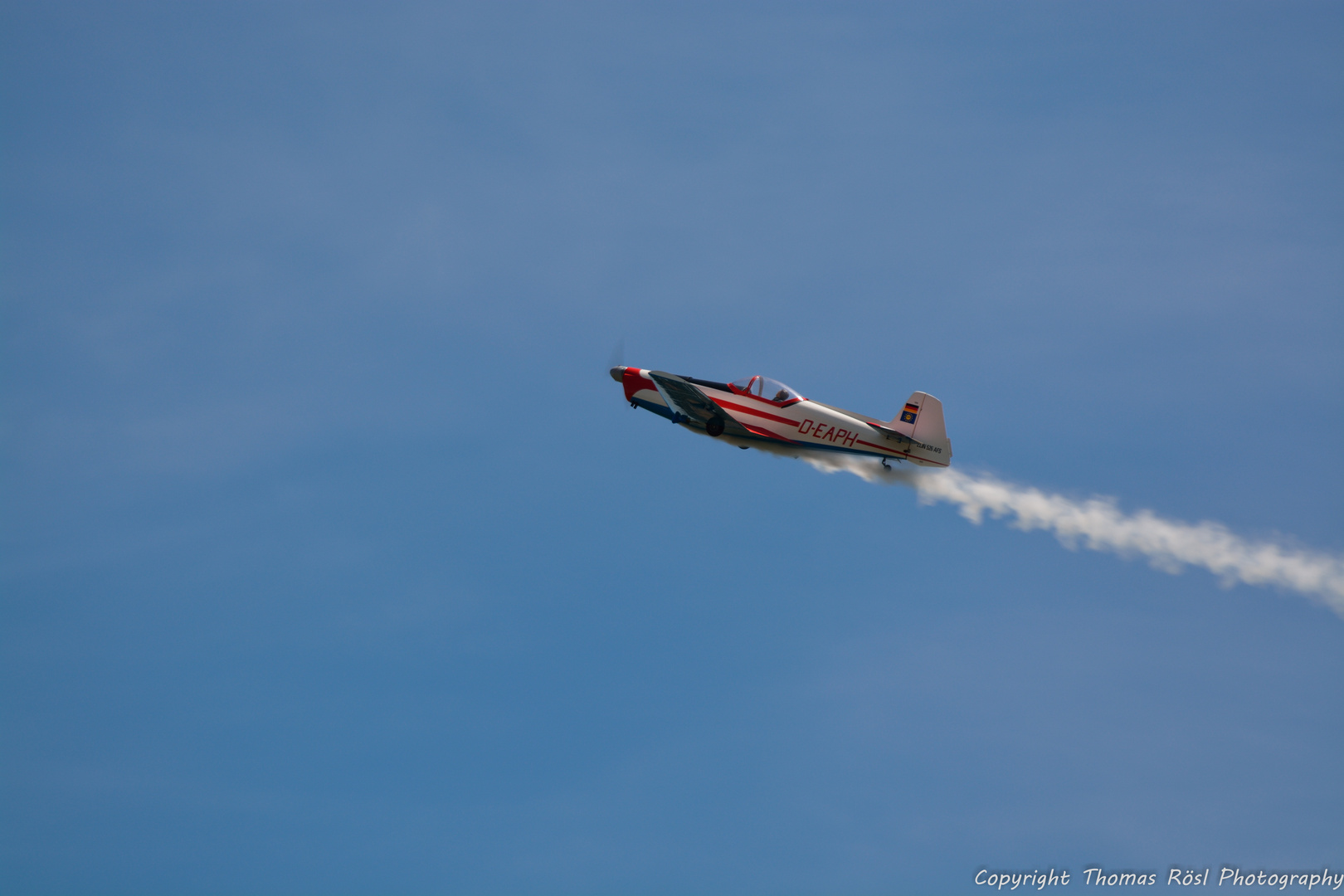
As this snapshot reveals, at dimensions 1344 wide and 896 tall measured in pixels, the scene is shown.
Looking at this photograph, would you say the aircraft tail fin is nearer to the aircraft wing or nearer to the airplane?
the airplane

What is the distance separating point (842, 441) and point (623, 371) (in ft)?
22.5

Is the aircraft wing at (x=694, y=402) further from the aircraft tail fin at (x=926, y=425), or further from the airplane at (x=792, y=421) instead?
the aircraft tail fin at (x=926, y=425)

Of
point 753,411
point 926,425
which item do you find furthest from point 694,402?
point 926,425

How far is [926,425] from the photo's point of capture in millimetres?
45250

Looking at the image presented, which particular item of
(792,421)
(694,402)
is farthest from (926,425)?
(694,402)

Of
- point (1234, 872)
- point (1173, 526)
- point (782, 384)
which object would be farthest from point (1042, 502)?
point (1234, 872)

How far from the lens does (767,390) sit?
152ft

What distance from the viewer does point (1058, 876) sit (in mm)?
44188

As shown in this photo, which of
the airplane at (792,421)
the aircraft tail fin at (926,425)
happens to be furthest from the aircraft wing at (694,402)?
the aircraft tail fin at (926,425)

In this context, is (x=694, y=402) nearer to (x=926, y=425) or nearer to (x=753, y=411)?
(x=753, y=411)

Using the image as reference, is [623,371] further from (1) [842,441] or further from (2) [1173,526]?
(2) [1173,526]

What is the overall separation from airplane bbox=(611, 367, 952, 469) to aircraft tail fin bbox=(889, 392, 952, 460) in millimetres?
22

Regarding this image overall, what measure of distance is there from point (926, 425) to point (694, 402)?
616 centimetres

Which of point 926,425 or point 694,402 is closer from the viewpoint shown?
point 926,425
